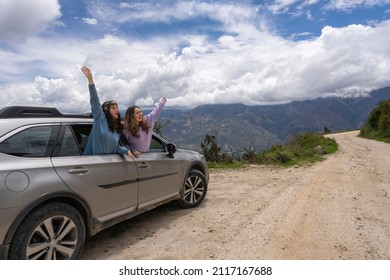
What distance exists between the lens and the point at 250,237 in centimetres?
437

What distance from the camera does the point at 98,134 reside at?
3.94 m

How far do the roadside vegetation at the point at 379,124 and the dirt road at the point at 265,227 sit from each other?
22.7 metres

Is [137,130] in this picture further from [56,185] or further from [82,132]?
[56,185]

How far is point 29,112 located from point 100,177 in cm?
107

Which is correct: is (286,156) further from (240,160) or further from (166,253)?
(166,253)

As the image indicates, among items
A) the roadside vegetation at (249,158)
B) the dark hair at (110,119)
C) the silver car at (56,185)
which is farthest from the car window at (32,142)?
the roadside vegetation at (249,158)

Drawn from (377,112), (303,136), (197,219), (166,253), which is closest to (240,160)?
(197,219)

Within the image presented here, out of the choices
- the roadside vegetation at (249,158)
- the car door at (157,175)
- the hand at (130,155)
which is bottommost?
the roadside vegetation at (249,158)

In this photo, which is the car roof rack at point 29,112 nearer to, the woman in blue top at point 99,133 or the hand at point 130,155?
the woman in blue top at point 99,133

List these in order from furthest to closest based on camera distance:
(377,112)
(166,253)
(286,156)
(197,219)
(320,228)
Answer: (377,112) → (286,156) → (197,219) → (320,228) → (166,253)

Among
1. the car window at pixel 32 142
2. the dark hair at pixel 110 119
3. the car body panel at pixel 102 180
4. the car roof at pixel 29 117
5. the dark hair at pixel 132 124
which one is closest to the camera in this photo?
the car window at pixel 32 142

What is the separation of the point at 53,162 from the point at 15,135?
1.47 feet

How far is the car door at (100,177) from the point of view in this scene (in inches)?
134
